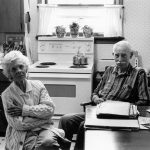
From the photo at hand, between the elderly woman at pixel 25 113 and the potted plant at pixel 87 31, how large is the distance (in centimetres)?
195

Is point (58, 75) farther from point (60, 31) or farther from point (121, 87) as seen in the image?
point (121, 87)

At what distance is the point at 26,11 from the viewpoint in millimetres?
4203

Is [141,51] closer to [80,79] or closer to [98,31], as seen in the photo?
[98,31]

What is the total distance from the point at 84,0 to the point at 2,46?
135 cm

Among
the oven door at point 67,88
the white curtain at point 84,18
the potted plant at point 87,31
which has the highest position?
the white curtain at point 84,18

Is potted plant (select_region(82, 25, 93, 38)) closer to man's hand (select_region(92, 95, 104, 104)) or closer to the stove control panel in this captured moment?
the stove control panel

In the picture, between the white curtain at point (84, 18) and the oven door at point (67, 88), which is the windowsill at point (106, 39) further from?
the oven door at point (67, 88)

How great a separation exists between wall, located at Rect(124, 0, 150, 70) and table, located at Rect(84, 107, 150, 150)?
2674 mm

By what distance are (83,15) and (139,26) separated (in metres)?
0.79

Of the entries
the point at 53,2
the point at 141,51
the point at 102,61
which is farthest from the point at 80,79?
the point at 53,2

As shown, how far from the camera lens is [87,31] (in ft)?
13.8

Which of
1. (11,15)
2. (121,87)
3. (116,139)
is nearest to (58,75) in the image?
→ (121,87)

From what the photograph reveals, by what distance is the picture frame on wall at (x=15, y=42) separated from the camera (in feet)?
14.5

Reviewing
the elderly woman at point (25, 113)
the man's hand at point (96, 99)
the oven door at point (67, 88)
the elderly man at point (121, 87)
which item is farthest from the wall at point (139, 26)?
the elderly woman at point (25, 113)
